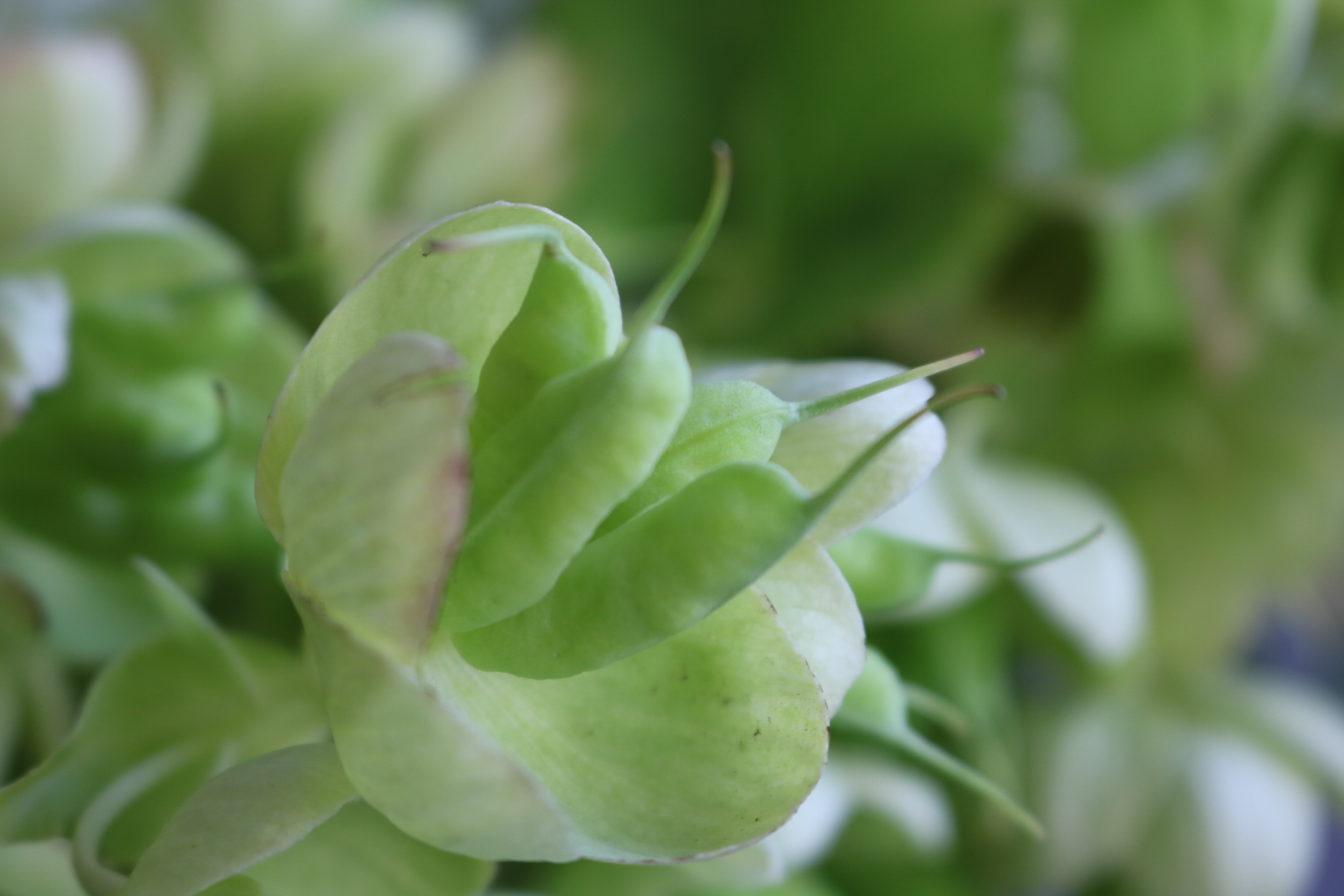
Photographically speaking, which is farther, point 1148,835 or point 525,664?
point 1148,835

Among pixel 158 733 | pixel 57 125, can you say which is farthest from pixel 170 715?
pixel 57 125

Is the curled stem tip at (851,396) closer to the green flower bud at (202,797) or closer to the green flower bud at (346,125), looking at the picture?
the green flower bud at (202,797)

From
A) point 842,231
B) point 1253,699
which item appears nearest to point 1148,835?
point 1253,699

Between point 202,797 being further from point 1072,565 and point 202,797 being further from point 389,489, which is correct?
point 1072,565

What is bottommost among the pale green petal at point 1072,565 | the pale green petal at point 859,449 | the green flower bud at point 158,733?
the pale green petal at point 1072,565

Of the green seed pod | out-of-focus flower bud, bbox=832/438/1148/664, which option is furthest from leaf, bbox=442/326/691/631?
out-of-focus flower bud, bbox=832/438/1148/664

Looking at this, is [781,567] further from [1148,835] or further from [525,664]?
[1148,835]

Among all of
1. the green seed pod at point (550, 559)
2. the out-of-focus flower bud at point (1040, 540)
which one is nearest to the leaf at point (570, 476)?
the green seed pod at point (550, 559)
